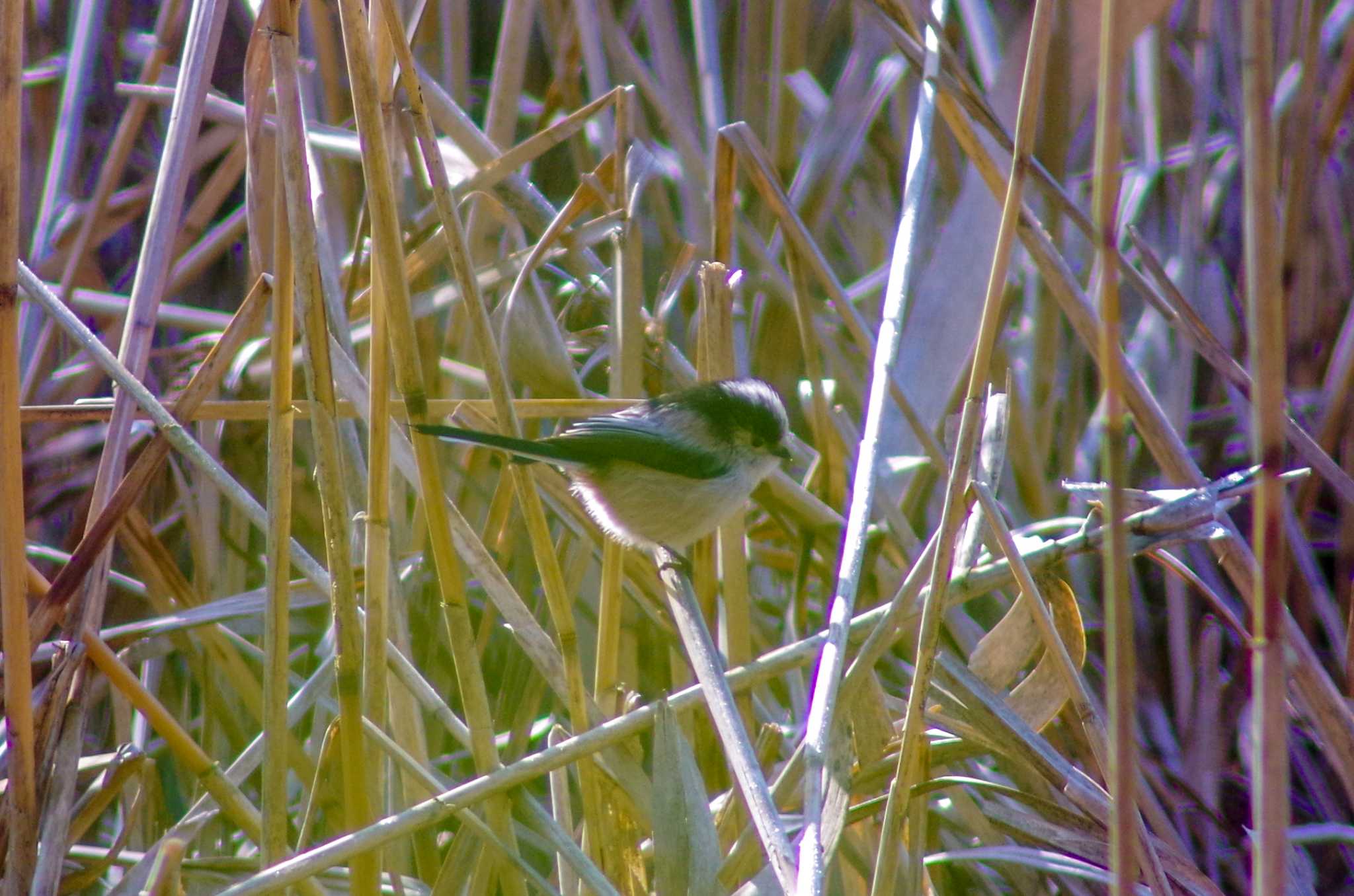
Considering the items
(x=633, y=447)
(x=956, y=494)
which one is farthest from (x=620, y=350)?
(x=956, y=494)

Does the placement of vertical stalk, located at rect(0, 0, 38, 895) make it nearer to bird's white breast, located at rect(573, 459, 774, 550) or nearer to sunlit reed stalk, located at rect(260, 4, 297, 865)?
sunlit reed stalk, located at rect(260, 4, 297, 865)

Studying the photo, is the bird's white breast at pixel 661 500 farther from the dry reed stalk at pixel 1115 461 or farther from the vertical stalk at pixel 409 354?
the dry reed stalk at pixel 1115 461

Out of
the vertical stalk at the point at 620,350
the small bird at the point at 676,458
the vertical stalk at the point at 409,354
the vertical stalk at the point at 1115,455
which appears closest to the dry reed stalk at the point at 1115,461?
the vertical stalk at the point at 1115,455

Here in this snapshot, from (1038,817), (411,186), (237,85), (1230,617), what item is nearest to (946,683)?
(1038,817)

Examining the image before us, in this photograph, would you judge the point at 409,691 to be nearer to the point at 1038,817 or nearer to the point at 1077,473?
the point at 1038,817

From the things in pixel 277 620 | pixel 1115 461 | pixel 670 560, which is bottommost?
pixel 670 560

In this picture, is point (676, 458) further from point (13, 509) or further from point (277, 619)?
point (13, 509)
